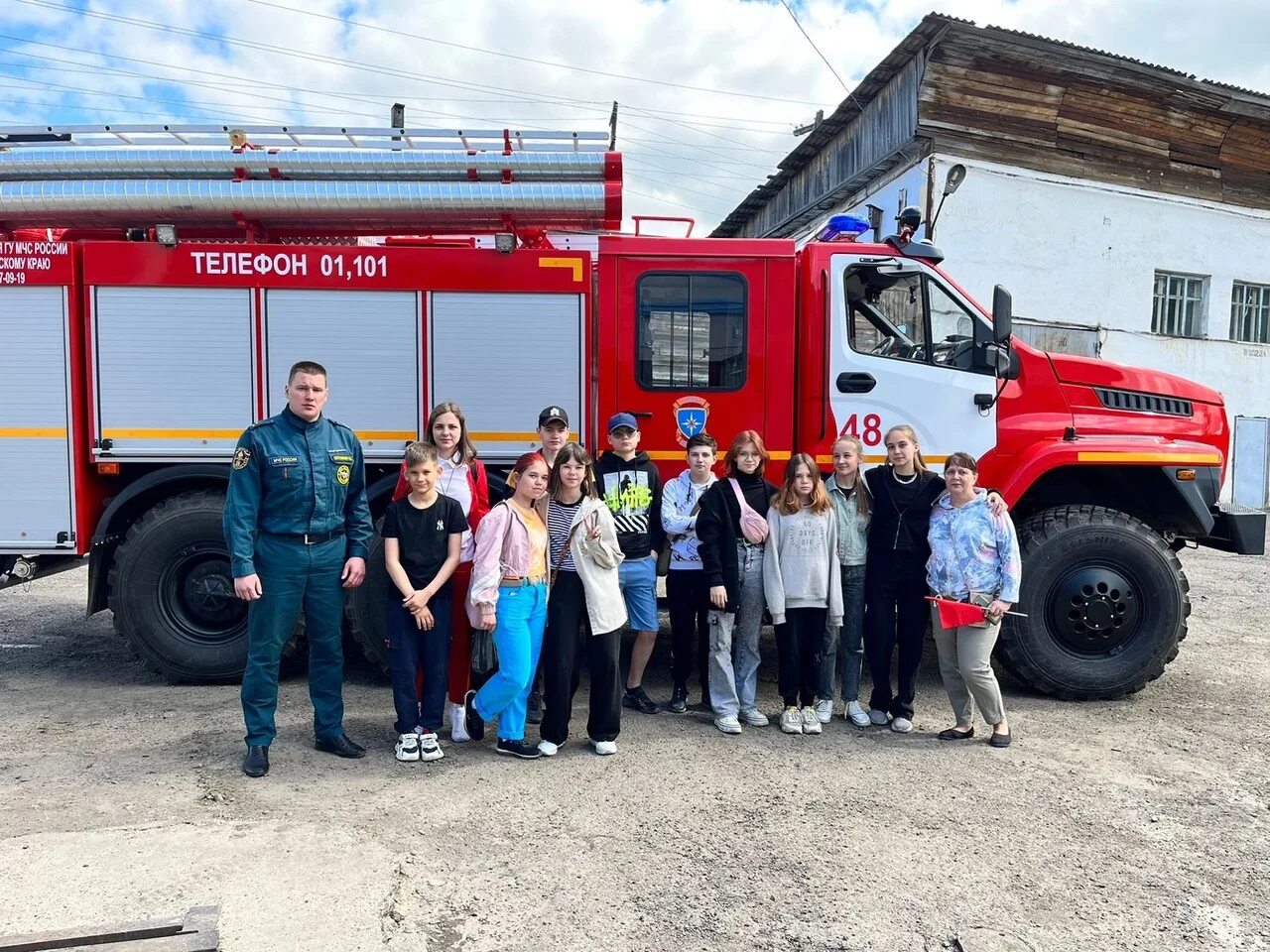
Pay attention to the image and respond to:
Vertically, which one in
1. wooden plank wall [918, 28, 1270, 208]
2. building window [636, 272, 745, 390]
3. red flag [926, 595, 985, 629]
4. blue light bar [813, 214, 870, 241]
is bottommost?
red flag [926, 595, 985, 629]

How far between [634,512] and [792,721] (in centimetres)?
149

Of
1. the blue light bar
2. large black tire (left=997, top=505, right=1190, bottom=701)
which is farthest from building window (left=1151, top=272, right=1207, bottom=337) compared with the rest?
the blue light bar

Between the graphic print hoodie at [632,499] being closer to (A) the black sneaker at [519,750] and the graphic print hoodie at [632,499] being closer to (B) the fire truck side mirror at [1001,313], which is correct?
(A) the black sneaker at [519,750]

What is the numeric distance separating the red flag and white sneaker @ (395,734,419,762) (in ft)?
9.63

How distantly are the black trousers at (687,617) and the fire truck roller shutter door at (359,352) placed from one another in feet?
6.65

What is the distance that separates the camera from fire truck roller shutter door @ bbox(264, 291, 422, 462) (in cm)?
546

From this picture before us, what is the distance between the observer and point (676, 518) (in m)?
4.92

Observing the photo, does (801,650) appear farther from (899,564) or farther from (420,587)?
(420,587)

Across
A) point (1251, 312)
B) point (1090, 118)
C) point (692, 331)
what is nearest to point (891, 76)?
point (1090, 118)

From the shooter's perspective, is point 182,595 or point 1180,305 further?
point 1180,305

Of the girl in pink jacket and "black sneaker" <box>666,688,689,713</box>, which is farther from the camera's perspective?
"black sneaker" <box>666,688,689,713</box>

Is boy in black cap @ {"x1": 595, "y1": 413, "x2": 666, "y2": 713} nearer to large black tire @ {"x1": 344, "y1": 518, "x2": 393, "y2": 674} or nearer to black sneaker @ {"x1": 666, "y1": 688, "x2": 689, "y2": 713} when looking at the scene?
black sneaker @ {"x1": 666, "y1": 688, "x2": 689, "y2": 713}

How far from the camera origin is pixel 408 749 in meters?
4.43

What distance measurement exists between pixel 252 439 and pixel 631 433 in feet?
6.57
